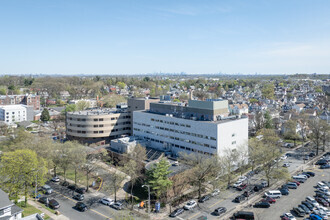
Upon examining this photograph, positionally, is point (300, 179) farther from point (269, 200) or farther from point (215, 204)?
point (215, 204)

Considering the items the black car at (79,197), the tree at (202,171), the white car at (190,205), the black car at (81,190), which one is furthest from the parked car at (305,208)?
the black car at (81,190)

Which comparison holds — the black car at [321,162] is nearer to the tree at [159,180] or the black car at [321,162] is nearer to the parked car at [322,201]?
the parked car at [322,201]

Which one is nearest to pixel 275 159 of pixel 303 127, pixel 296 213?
pixel 296 213

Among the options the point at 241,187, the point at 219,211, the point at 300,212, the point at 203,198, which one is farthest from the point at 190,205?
the point at 300,212

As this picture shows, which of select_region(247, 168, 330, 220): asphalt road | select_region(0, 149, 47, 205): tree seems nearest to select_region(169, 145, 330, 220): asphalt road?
select_region(247, 168, 330, 220): asphalt road

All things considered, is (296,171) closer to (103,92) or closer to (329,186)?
(329,186)

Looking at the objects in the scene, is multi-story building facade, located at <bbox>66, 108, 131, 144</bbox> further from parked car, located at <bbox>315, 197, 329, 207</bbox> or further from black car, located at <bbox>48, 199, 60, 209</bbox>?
parked car, located at <bbox>315, 197, 329, 207</bbox>
